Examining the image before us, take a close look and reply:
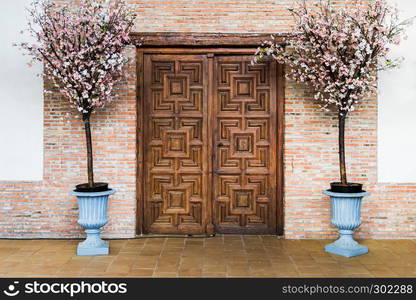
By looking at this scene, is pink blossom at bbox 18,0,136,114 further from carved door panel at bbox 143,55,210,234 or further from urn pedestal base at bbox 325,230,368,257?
urn pedestal base at bbox 325,230,368,257

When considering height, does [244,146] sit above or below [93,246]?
above

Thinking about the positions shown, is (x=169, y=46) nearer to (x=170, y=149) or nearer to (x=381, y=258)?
(x=170, y=149)

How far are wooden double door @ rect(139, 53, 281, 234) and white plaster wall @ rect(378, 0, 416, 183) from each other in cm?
154

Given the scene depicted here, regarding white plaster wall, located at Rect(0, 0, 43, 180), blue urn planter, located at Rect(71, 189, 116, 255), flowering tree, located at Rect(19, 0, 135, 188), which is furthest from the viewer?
white plaster wall, located at Rect(0, 0, 43, 180)

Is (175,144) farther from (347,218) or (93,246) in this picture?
(347,218)

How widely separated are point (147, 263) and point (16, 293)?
146 cm

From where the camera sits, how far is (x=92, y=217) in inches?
207

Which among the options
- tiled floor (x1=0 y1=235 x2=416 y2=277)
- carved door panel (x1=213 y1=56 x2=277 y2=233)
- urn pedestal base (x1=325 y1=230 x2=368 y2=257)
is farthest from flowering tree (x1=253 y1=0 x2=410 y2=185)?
tiled floor (x1=0 y1=235 x2=416 y2=277)

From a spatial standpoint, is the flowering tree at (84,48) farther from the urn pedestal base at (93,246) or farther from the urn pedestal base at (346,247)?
the urn pedestal base at (346,247)

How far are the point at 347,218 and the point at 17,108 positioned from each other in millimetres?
4809

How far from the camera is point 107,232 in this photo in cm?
612

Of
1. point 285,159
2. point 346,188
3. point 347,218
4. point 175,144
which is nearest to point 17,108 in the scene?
point 175,144

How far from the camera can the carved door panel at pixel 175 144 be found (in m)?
6.25

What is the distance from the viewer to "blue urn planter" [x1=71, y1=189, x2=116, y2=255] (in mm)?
5203
